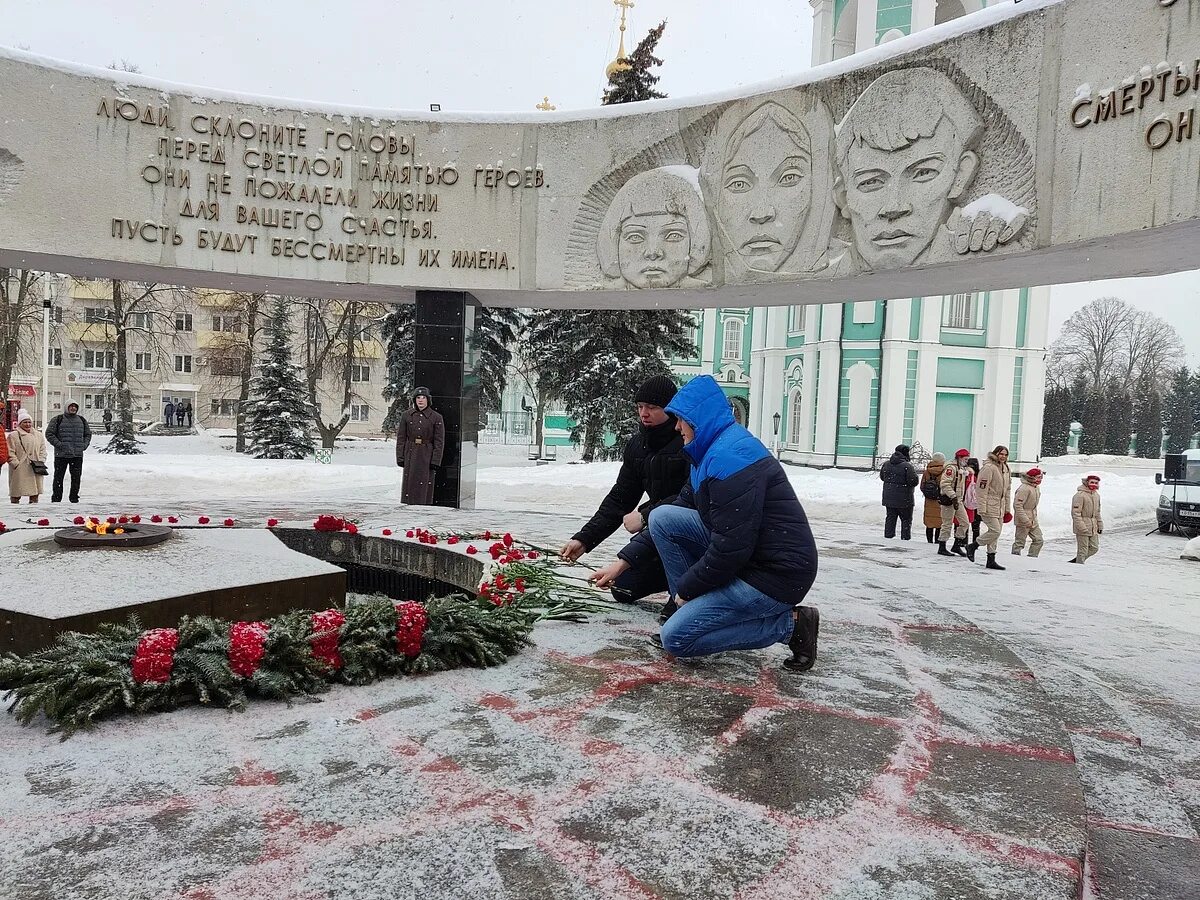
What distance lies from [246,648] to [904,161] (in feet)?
23.7

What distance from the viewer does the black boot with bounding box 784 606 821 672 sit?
3.76 m

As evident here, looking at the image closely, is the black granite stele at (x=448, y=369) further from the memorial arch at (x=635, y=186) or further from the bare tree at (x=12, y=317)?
the bare tree at (x=12, y=317)

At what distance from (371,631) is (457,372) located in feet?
24.4

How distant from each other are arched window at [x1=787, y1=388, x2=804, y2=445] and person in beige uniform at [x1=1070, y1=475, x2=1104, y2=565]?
849 inches

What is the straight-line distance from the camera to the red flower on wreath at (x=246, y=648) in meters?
3.19

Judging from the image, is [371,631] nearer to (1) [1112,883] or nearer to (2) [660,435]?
(2) [660,435]

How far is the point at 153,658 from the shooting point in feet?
10.1

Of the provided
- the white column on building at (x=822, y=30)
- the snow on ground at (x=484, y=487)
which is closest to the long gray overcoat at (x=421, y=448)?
the snow on ground at (x=484, y=487)

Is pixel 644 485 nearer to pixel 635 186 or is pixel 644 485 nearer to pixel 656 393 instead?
pixel 656 393

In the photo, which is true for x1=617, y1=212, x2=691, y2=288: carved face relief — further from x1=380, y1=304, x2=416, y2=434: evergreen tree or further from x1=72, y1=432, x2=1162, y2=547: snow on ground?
x1=380, y1=304, x2=416, y2=434: evergreen tree

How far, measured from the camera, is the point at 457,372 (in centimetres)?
1070

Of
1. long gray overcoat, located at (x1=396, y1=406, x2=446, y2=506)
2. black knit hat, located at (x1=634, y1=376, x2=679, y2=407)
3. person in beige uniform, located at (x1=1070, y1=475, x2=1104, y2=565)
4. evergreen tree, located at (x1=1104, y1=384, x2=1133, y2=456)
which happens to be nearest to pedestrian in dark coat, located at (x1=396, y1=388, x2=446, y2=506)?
long gray overcoat, located at (x1=396, y1=406, x2=446, y2=506)

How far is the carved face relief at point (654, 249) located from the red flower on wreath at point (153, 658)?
7.44m

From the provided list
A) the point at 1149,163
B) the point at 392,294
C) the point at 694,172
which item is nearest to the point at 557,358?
the point at 392,294
